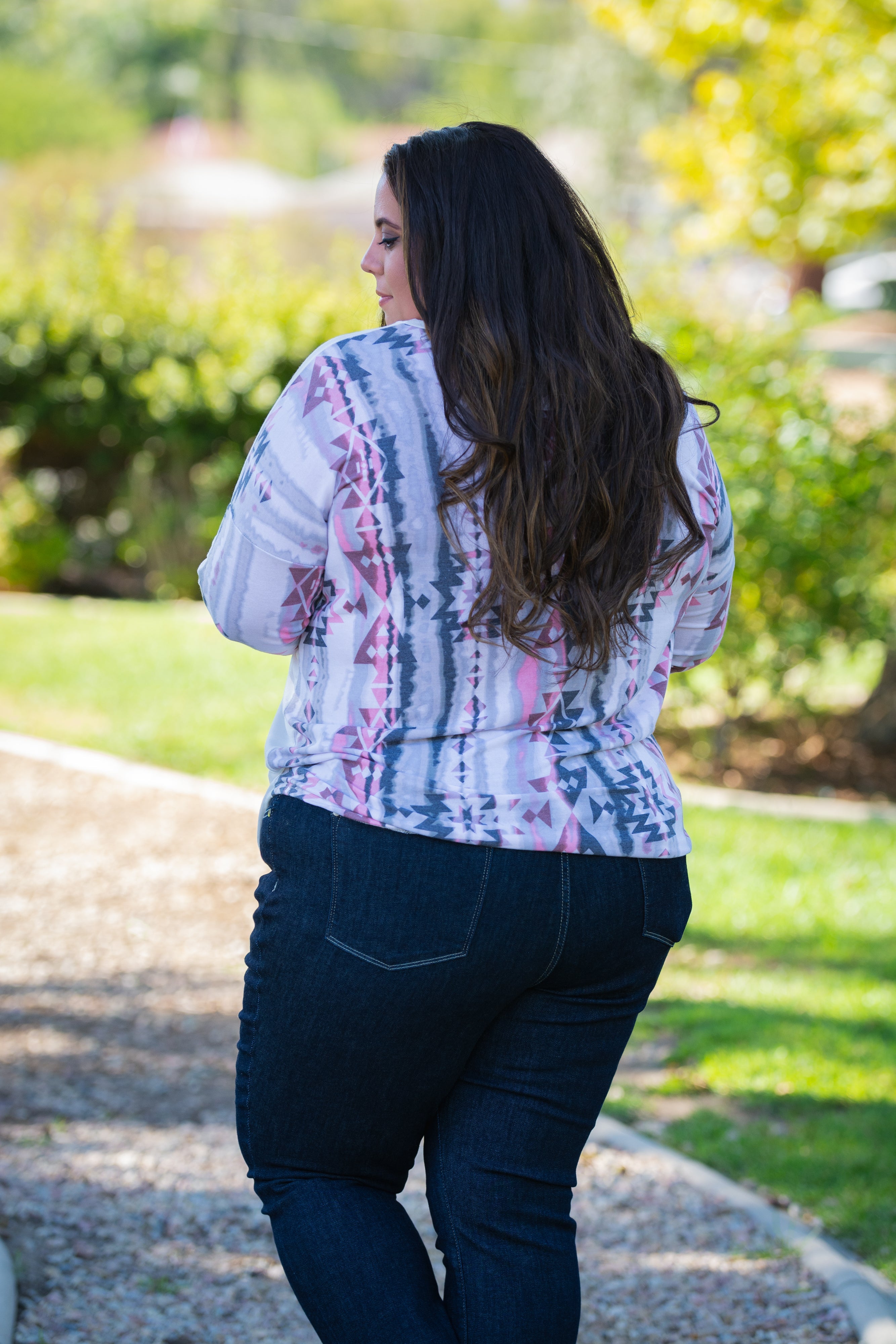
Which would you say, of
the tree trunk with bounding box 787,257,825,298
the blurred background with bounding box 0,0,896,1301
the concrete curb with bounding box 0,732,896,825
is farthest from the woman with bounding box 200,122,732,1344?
the tree trunk with bounding box 787,257,825,298

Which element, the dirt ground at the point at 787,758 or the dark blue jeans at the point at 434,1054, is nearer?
the dark blue jeans at the point at 434,1054

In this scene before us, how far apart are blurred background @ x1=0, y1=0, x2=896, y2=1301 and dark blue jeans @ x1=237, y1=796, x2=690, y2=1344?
1129mm

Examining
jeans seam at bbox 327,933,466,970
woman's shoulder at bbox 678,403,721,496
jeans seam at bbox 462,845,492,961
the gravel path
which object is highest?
woman's shoulder at bbox 678,403,721,496

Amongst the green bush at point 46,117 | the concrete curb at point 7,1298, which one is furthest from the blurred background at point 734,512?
the green bush at point 46,117

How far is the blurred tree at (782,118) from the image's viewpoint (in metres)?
8.06

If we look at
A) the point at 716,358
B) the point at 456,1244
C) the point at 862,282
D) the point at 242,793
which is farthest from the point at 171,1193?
the point at 862,282

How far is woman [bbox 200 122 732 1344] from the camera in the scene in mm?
1447

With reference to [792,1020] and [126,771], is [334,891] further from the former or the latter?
[126,771]

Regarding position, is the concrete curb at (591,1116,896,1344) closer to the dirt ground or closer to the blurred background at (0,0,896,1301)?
the blurred background at (0,0,896,1301)

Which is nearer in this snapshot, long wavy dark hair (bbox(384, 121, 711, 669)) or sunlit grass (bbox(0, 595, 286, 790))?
long wavy dark hair (bbox(384, 121, 711, 669))

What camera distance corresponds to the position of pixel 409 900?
1449 millimetres

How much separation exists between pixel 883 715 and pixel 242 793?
10.8 feet

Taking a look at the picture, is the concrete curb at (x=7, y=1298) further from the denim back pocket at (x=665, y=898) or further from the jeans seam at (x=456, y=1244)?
the denim back pocket at (x=665, y=898)

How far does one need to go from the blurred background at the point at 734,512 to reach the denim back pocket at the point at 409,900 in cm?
110
